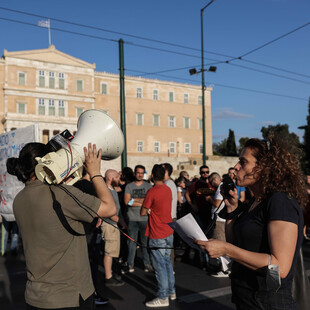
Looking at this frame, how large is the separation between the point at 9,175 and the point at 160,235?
3802 mm

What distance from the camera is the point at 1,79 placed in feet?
133

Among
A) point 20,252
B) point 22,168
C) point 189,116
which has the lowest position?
point 20,252

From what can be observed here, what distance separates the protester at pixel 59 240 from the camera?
2.48m

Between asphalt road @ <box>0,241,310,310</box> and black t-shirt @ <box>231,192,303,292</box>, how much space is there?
10.6 ft

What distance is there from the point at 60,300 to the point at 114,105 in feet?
146

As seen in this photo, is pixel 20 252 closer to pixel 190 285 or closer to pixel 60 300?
pixel 190 285

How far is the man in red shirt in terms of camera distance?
17.6 feet

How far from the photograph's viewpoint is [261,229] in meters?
2.18

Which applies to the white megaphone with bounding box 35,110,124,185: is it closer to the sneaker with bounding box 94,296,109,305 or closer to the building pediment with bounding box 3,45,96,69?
the sneaker with bounding box 94,296,109,305

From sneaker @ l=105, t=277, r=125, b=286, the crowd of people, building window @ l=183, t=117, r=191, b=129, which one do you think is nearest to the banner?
sneaker @ l=105, t=277, r=125, b=286

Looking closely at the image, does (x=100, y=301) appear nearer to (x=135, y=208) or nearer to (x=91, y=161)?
(x=135, y=208)

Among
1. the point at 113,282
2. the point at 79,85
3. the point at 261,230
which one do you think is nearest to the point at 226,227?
the point at 261,230

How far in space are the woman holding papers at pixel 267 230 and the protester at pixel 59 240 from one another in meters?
0.84

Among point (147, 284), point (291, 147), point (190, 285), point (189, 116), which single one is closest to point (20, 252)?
point (147, 284)
